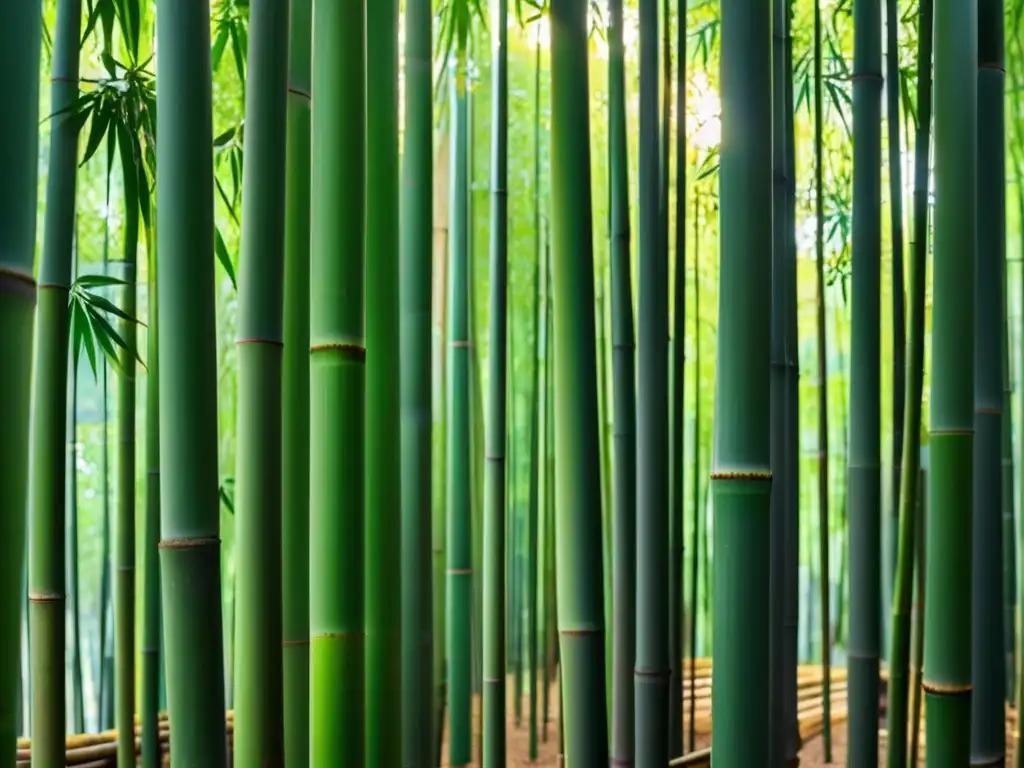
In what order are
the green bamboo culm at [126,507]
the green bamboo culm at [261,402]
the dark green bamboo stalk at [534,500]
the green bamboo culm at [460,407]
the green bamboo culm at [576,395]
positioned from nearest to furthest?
the green bamboo culm at [261,402], the green bamboo culm at [576,395], the green bamboo culm at [126,507], the green bamboo culm at [460,407], the dark green bamboo stalk at [534,500]

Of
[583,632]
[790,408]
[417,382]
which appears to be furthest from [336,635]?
[790,408]

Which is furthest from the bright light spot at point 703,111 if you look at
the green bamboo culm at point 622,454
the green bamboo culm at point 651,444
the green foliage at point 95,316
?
the green foliage at point 95,316

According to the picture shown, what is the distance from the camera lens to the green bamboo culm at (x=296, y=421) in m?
1.21

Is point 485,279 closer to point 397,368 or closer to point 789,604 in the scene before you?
point 789,604

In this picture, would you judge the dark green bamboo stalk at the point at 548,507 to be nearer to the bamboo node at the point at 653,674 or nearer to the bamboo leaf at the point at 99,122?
the bamboo node at the point at 653,674

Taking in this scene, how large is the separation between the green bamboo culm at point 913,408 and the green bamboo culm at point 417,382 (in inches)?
25.9

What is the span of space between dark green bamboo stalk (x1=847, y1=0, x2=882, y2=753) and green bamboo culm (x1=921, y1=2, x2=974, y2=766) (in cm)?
44

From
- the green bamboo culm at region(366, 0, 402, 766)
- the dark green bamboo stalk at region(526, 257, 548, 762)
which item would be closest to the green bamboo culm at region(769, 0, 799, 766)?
the green bamboo culm at region(366, 0, 402, 766)

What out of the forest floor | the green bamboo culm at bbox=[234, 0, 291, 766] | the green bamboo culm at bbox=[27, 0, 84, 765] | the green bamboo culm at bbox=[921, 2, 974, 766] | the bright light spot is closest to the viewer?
the green bamboo culm at bbox=[234, 0, 291, 766]

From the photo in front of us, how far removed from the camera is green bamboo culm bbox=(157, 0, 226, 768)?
904 millimetres

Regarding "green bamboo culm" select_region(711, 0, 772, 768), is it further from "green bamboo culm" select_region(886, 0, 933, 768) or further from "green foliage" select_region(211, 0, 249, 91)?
"green foliage" select_region(211, 0, 249, 91)

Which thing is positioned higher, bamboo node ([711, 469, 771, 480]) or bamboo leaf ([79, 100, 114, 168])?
bamboo leaf ([79, 100, 114, 168])

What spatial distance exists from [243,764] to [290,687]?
0.57ft

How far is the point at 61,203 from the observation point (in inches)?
56.5
